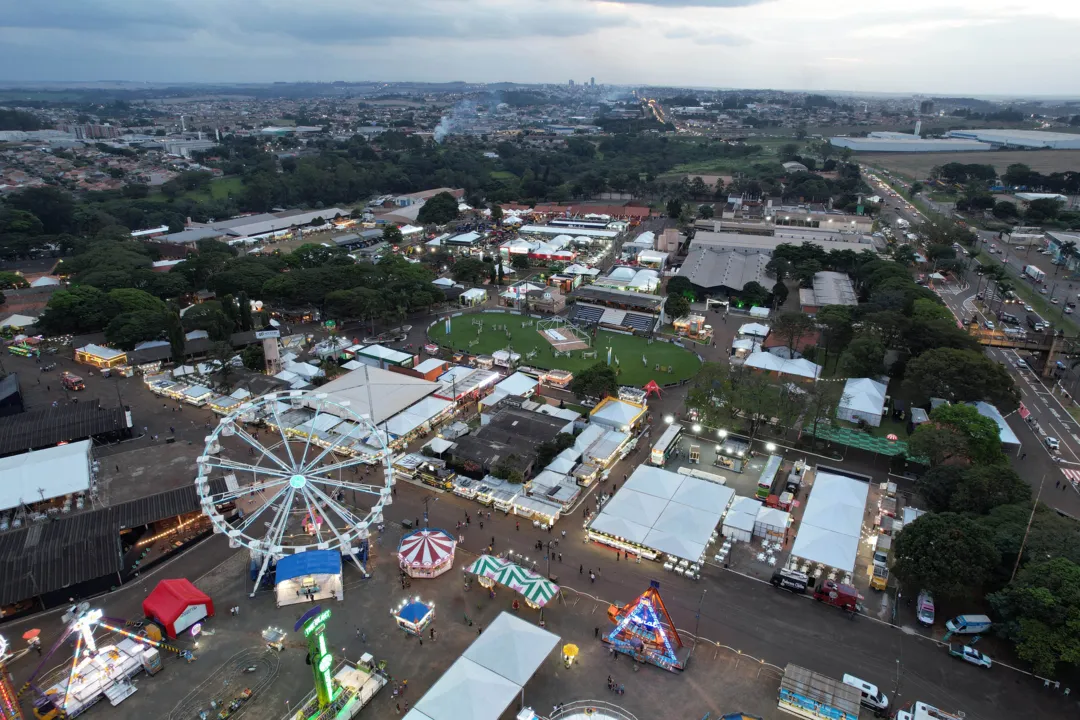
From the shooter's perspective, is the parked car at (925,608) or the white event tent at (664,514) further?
the white event tent at (664,514)

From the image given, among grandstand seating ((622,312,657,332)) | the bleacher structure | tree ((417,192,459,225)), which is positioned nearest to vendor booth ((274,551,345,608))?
the bleacher structure

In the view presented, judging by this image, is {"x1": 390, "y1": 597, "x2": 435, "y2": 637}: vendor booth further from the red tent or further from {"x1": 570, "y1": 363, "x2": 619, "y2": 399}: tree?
{"x1": 570, "y1": 363, "x2": 619, "y2": 399}: tree

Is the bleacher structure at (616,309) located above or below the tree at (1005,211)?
below

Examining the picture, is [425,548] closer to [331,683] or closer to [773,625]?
[331,683]

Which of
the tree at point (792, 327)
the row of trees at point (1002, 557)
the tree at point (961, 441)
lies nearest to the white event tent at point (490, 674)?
the row of trees at point (1002, 557)

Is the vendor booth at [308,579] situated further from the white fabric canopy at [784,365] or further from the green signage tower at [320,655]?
the white fabric canopy at [784,365]

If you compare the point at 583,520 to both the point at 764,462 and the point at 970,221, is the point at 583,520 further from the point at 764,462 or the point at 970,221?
the point at 970,221

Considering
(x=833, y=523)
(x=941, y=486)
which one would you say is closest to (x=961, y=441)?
(x=941, y=486)
